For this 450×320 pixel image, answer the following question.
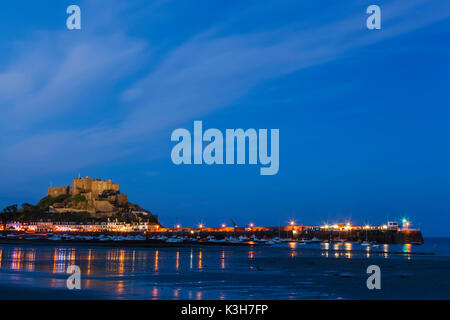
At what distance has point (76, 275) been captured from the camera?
3788 centimetres

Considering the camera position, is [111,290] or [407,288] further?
[407,288]

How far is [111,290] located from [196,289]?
16.2ft

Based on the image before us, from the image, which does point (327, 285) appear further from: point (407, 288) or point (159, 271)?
point (159, 271)
